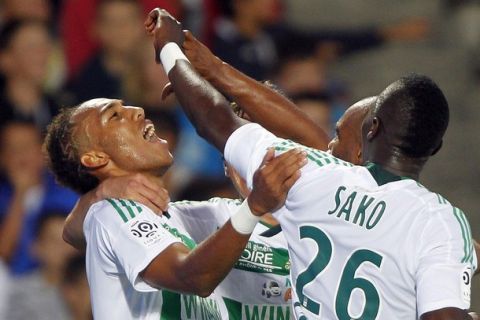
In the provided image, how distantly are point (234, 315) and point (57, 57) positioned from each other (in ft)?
13.0

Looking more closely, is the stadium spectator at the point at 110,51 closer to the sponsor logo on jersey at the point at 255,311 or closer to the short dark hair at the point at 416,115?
the sponsor logo on jersey at the point at 255,311

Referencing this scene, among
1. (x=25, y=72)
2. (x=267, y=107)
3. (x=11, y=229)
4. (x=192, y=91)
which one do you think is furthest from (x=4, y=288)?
(x=192, y=91)

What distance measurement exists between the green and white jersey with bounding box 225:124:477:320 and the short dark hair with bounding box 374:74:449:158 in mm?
125

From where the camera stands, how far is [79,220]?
442 centimetres

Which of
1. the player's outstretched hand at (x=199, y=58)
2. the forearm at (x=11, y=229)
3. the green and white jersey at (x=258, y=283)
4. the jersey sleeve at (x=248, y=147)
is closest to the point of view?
the jersey sleeve at (x=248, y=147)

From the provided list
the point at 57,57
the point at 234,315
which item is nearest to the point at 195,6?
the point at 57,57

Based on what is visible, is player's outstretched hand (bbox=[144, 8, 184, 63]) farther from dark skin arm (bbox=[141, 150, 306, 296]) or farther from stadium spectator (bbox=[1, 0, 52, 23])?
stadium spectator (bbox=[1, 0, 52, 23])

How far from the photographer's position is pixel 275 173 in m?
3.62

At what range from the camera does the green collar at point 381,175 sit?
3.59 m

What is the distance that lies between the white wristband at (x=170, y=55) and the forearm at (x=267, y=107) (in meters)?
0.24

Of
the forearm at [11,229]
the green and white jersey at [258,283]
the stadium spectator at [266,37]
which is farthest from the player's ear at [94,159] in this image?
the stadium spectator at [266,37]

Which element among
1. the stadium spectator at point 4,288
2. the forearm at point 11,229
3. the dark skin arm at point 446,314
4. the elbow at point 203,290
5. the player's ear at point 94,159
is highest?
the dark skin arm at point 446,314

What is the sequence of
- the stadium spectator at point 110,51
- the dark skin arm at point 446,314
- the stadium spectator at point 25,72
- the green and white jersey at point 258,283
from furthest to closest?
1. the stadium spectator at point 110,51
2. the stadium spectator at point 25,72
3. the green and white jersey at point 258,283
4. the dark skin arm at point 446,314

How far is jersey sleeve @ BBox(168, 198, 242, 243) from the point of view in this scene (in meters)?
4.77
